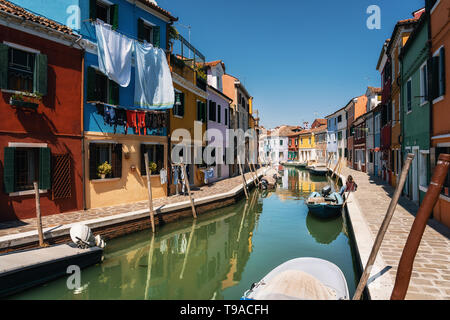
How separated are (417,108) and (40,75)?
1455 cm

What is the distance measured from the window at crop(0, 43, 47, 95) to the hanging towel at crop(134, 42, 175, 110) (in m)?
3.96

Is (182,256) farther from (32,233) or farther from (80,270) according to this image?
(32,233)

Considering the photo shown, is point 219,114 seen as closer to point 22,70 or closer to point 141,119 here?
point 141,119

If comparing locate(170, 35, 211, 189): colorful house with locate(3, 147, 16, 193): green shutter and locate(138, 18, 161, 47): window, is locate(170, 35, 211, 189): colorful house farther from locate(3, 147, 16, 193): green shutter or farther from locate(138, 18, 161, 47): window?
locate(3, 147, 16, 193): green shutter

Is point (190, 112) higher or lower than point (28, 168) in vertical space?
higher

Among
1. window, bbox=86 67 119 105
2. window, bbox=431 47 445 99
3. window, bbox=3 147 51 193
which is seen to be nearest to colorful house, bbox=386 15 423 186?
window, bbox=431 47 445 99

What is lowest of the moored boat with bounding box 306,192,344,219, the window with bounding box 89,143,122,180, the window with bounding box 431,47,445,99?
the moored boat with bounding box 306,192,344,219

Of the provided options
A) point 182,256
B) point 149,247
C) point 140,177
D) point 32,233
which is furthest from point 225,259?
point 140,177

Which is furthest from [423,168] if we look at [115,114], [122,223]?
[115,114]

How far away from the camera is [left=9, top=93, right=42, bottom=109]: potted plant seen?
358 inches

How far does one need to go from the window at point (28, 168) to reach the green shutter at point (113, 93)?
3.47m

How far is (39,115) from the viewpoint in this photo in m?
9.91

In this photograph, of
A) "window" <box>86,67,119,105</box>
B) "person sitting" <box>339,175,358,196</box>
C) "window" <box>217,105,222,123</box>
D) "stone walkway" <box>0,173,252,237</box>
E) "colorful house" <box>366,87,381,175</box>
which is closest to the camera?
"stone walkway" <box>0,173,252,237</box>
